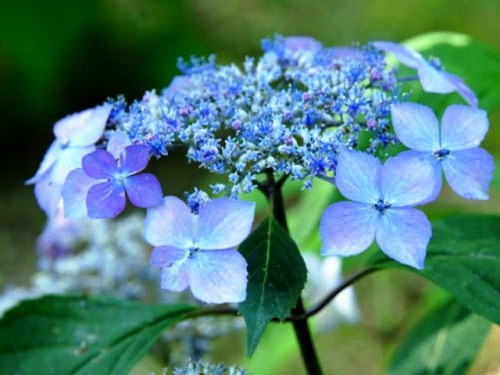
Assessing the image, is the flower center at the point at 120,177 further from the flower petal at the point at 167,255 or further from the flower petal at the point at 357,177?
the flower petal at the point at 357,177

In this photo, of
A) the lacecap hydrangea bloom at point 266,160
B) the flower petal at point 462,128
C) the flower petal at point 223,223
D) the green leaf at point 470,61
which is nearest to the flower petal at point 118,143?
the lacecap hydrangea bloom at point 266,160

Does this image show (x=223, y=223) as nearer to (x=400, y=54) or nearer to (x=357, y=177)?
(x=357, y=177)

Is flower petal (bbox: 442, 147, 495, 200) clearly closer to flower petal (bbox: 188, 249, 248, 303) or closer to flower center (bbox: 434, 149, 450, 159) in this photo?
flower center (bbox: 434, 149, 450, 159)

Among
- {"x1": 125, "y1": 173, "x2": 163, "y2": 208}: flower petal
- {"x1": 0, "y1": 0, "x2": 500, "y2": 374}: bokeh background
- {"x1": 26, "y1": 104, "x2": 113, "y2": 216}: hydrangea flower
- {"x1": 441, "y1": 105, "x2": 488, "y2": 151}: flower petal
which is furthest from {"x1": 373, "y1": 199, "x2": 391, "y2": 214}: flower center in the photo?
{"x1": 0, "y1": 0, "x2": 500, "y2": 374}: bokeh background

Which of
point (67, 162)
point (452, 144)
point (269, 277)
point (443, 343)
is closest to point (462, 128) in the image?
point (452, 144)

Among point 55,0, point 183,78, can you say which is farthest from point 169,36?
point 183,78

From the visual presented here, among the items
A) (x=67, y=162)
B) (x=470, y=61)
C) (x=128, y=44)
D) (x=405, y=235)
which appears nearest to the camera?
(x=405, y=235)

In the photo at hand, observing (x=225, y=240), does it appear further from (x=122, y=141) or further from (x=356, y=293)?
(x=356, y=293)
